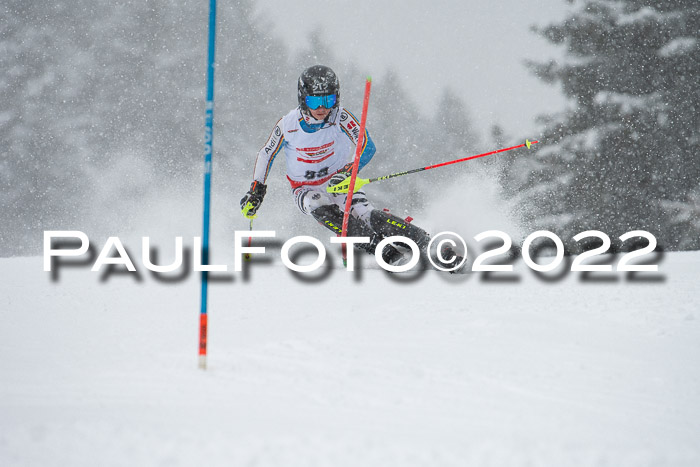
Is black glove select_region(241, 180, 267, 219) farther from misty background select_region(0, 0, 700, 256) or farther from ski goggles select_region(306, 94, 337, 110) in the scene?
misty background select_region(0, 0, 700, 256)

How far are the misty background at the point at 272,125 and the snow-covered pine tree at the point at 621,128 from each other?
33mm

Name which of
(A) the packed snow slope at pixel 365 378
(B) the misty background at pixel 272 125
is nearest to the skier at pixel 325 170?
(A) the packed snow slope at pixel 365 378

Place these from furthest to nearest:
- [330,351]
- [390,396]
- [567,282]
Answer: [567,282] < [330,351] < [390,396]

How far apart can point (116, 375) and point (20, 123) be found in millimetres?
22512

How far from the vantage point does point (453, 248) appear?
641 cm

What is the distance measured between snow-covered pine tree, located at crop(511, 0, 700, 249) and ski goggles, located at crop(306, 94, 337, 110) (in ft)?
30.9

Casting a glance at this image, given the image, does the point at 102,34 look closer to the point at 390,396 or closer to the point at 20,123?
the point at 20,123

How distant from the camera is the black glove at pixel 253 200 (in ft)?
21.4

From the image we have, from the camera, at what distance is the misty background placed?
45.6 ft

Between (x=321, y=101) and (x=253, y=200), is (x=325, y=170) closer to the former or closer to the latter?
(x=253, y=200)

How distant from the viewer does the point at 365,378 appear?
324 cm

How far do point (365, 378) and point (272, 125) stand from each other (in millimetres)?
22796

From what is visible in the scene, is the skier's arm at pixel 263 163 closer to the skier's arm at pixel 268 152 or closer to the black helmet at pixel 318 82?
the skier's arm at pixel 268 152

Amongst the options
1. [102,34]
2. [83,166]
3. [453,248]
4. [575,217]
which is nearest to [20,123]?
[83,166]
